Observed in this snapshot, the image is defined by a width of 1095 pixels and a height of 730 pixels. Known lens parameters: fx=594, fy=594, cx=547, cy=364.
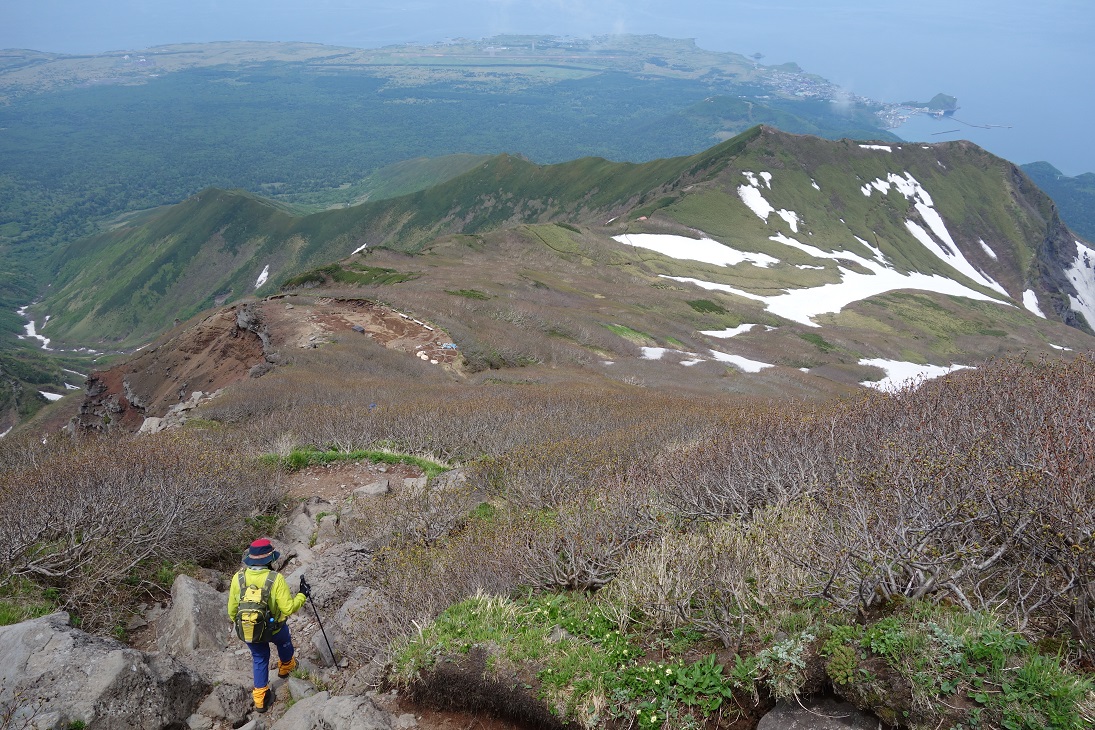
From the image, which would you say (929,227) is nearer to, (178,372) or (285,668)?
(178,372)

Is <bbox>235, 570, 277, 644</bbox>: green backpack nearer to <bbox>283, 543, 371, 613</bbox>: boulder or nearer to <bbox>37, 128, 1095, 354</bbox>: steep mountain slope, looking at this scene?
<bbox>283, 543, 371, 613</bbox>: boulder

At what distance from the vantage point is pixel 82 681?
5.19 m

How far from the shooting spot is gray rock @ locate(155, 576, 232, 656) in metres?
6.73

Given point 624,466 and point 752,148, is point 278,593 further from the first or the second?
point 752,148

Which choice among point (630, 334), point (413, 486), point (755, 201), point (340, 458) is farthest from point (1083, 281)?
point (413, 486)

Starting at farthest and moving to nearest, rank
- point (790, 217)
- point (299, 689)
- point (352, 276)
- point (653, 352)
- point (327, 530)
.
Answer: point (790, 217) → point (352, 276) → point (653, 352) → point (327, 530) → point (299, 689)

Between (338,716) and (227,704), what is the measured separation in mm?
1680

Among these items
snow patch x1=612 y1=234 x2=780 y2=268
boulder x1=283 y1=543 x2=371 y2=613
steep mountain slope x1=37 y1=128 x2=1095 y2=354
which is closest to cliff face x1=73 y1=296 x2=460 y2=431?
boulder x1=283 y1=543 x2=371 y2=613

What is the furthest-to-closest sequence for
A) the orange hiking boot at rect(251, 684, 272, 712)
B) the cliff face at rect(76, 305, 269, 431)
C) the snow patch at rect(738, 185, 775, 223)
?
the snow patch at rect(738, 185, 775, 223)
the cliff face at rect(76, 305, 269, 431)
the orange hiking boot at rect(251, 684, 272, 712)

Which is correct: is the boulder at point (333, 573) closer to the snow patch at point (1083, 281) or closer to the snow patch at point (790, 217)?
the snow patch at point (790, 217)

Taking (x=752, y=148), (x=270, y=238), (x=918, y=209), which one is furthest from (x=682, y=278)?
(x=270, y=238)

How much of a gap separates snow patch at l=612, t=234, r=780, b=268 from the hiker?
65.5m

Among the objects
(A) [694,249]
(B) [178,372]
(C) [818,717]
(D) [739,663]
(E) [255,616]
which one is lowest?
(B) [178,372]

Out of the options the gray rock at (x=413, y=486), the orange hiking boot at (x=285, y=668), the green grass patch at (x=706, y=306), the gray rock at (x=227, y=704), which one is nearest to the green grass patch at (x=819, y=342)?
the green grass patch at (x=706, y=306)
